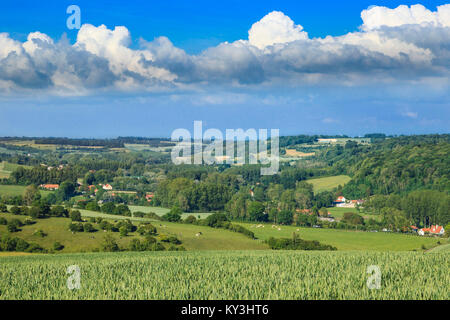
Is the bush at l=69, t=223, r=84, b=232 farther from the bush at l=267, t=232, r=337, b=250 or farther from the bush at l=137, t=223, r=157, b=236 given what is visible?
the bush at l=267, t=232, r=337, b=250

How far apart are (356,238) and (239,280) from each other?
6300 cm

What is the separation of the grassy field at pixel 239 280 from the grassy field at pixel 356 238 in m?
46.9

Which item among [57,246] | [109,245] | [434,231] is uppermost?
[109,245]

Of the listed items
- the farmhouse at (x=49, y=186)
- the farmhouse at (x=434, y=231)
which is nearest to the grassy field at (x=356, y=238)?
the farmhouse at (x=434, y=231)

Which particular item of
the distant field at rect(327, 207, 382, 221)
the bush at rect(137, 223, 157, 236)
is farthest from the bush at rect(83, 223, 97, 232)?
the distant field at rect(327, 207, 382, 221)

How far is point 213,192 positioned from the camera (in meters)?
123

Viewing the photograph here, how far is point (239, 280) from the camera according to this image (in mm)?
Result: 14320

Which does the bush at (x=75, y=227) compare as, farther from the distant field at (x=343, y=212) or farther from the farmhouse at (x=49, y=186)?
the farmhouse at (x=49, y=186)

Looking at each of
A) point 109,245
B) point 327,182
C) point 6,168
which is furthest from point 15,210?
point 327,182

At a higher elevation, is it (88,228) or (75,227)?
(75,227)

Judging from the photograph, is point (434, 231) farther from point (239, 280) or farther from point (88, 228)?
point (239, 280)

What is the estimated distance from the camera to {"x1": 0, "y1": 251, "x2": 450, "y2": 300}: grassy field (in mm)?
12492

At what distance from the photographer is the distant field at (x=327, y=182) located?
484 feet

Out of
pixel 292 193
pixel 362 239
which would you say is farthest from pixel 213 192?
pixel 362 239
